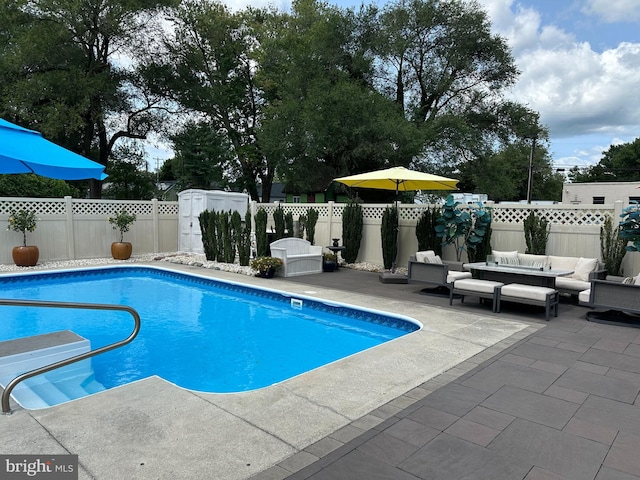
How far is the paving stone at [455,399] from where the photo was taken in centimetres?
304

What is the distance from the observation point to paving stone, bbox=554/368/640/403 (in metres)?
3.32

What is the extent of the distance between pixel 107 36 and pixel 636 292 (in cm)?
1936

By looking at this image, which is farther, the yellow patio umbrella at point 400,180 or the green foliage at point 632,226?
the yellow patio umbrella at point 400,180

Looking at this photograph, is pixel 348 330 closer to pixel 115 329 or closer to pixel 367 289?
pixel 367 289

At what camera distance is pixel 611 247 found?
7.20 m

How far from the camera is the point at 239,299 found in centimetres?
815

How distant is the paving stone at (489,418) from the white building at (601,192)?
26.1 metres

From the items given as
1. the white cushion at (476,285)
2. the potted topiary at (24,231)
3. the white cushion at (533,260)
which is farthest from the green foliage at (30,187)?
the white cushion at (533,260)

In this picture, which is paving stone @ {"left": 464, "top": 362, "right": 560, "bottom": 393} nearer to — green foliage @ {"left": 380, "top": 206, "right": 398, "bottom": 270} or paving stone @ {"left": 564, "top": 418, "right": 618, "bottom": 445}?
paving stone @ {"left": 564, "top": 418, "right": 618, "bottom": 445}

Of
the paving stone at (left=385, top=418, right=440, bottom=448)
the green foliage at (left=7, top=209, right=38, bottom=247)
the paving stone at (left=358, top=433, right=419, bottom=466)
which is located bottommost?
the paving stone at (left=385, top=418, right=440, bottom=448)

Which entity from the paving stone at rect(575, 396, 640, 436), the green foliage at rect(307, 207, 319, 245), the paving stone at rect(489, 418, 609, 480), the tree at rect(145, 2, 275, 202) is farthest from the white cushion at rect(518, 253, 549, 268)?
the tree at rect(145, 2, 275, 202)

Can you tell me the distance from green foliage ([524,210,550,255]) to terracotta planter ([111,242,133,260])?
1020 centimetres

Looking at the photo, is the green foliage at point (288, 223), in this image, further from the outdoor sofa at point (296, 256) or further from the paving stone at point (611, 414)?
the paving stone at point (611, 414)

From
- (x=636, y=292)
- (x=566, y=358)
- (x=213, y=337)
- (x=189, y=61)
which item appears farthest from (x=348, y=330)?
(x=189, y=61)
